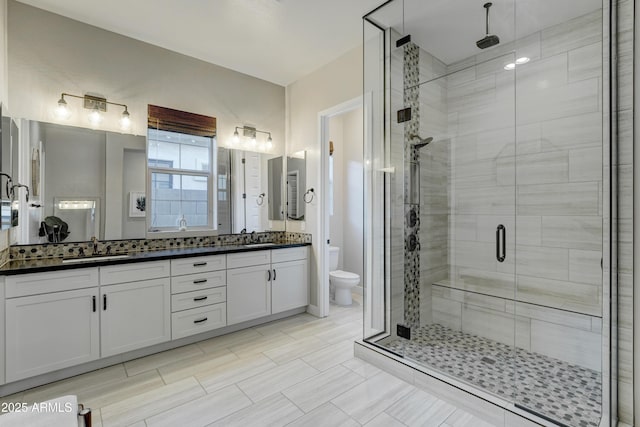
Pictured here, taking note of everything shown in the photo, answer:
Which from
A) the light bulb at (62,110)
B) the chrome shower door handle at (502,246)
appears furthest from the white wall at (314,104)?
the light bulb at (62,110)

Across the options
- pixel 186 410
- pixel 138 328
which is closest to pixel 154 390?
pixel 186 410

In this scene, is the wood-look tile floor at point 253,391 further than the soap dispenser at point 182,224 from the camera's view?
No

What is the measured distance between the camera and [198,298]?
9.21 feet

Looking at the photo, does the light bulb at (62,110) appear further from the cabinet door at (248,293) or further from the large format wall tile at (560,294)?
the large format wall tile at (560,294)

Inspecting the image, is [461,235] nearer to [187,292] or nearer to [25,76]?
[187,292]

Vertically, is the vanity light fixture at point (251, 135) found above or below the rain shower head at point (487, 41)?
below

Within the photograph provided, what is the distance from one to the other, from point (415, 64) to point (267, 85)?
1882 millimetres

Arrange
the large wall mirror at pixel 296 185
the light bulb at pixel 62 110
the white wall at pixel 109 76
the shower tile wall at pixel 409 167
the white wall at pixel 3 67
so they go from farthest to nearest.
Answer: the large wall mirror at pixel 296 185 → the shower tile wall at pixel 409 167 → the light bulb at pixel 62 110 → the white wall at pixel 109 76 → the white wall at pixel 3 67

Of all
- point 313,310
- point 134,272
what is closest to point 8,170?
point 134,272

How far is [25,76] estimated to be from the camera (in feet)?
8.00

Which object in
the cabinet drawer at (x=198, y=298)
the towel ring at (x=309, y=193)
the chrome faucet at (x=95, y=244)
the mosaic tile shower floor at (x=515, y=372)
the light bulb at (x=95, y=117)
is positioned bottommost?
the mosaic tile shower floor at (x=515, y=372)

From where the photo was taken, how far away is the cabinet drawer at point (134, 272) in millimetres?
2328

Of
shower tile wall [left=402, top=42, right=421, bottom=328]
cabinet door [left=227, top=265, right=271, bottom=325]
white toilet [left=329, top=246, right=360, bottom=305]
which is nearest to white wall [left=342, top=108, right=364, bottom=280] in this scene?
white toilet [left=329, top=246, right=360, bottom=305]

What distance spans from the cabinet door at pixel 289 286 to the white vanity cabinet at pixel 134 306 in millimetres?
1089
